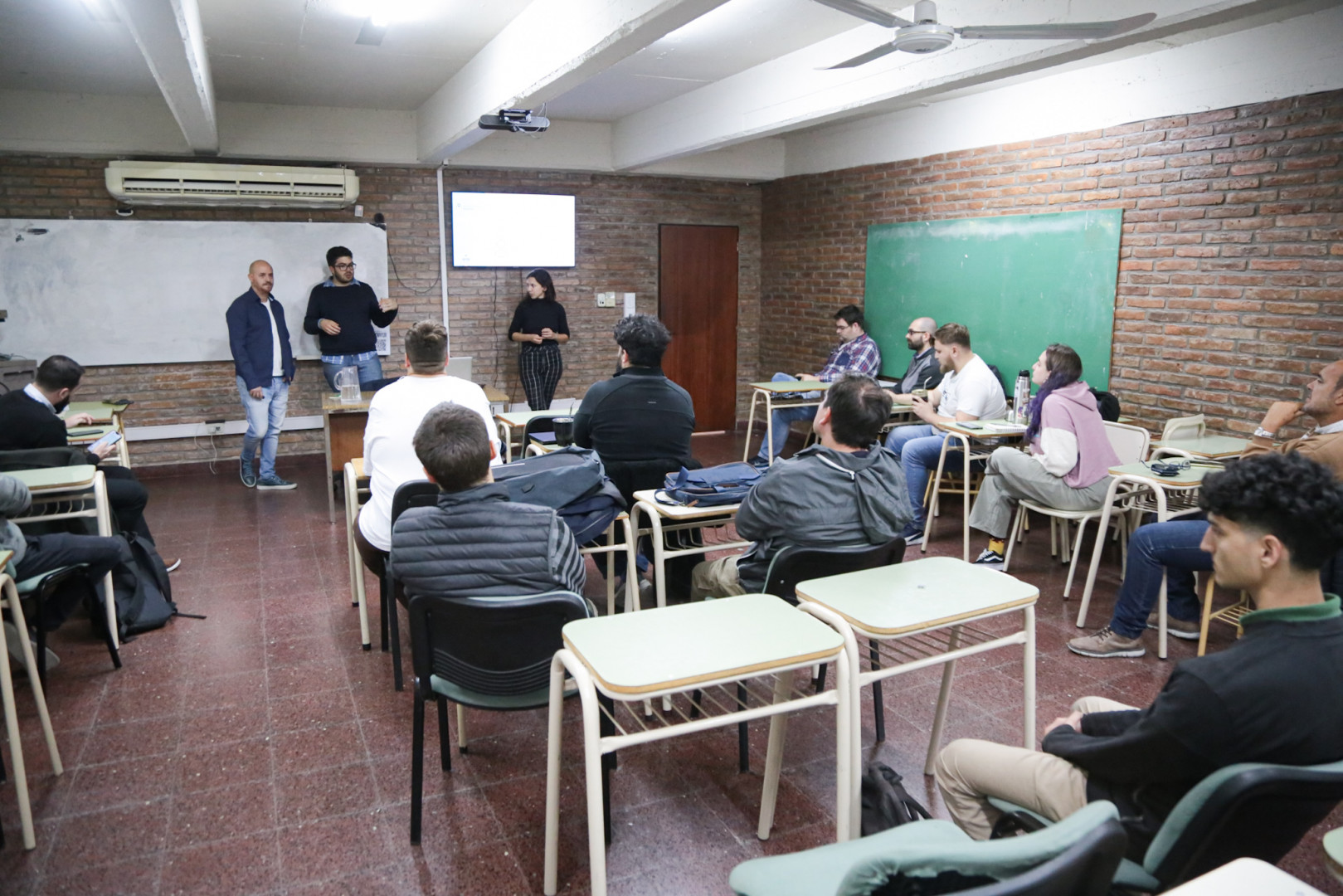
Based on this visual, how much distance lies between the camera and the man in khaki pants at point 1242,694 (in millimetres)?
1405

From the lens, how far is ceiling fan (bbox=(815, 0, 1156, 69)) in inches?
110

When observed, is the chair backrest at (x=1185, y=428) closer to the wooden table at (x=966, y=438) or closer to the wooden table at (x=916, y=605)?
the wooden table at (x=966, y=438)

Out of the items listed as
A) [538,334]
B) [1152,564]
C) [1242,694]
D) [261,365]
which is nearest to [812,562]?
[1242,694]

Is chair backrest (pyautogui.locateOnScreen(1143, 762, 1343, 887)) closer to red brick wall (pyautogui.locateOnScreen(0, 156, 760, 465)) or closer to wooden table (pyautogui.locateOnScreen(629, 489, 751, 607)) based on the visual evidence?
wooden table (pyautogui.locateOnScreen(629, 489, 751, 607))

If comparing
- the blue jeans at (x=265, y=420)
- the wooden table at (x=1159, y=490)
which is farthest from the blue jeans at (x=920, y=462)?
the blue jeans at (x=265, y=420)

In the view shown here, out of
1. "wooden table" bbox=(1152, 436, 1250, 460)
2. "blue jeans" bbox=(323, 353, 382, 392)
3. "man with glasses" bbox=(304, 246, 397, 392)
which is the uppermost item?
"man with glasses" bbox=(304, 246, 397, 392)

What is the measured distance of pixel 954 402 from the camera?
17.0ft

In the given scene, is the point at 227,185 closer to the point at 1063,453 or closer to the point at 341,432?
the point at 341,432

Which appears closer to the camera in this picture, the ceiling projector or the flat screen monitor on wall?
the ceiling projector

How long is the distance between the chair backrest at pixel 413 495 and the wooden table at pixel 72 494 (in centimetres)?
123

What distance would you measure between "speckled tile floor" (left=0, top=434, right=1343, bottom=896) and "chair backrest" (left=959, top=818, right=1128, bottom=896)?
4.11 feet

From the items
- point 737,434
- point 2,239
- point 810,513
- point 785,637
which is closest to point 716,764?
point 810,513

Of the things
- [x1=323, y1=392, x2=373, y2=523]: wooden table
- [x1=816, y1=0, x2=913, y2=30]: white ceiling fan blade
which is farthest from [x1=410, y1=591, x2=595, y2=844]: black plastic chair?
[x1=323, y1=392, x2=373, y2=523]: wooden table

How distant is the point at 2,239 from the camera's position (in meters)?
6.25
